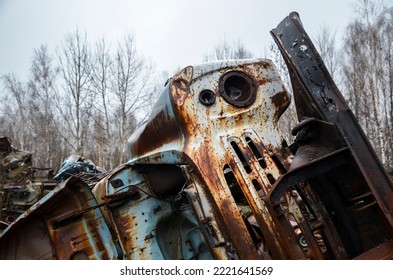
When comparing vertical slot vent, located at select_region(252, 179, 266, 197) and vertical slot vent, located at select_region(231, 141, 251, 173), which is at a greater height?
vertical slot vent, located at select_region(231, 141, 251, 173)

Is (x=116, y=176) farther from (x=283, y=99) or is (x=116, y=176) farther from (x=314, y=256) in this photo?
(x=314, y=256)

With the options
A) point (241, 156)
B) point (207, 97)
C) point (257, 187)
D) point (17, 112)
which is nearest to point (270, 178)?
point (257, 187)

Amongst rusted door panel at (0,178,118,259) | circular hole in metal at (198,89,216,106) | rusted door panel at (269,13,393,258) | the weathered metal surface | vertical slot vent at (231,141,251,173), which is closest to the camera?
rusted door panel at (269,13,393,258)

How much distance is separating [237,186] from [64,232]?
1164 millimetres

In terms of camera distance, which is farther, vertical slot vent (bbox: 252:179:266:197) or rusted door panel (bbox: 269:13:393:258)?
vertical slot vent (bbox: 252:179:266:197)

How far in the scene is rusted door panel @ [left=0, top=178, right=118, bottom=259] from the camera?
2.08 metres

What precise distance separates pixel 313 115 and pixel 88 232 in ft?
4.82

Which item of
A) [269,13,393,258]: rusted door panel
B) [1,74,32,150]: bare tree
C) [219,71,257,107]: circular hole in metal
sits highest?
[1,74,32,150]: bare tree

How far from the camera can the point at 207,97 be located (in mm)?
1667

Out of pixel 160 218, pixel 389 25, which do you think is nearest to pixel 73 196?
pixel 160 218

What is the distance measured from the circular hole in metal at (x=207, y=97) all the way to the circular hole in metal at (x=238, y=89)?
0.05 m

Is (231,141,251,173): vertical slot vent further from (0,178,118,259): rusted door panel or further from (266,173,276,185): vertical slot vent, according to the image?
(0,178,118,259): rusted door panel

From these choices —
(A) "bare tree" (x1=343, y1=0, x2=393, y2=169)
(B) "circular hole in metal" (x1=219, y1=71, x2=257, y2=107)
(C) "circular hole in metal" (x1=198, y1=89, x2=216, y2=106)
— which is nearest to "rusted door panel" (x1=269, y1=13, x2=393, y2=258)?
(B) "circular hole in metal" (x1=219, y1=71, x2=257, y2=107)

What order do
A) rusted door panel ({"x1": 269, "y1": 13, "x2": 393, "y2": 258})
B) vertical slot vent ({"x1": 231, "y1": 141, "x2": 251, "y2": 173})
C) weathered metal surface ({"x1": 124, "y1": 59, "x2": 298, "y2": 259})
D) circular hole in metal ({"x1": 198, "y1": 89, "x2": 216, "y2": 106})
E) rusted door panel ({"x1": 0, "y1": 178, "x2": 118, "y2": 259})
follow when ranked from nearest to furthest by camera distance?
rusted door panel ({"x1": 269, "y1": 13, "x2": 393, "y2": 258})
weathered metal surface ({"x1": 124, "y1": 59, "x2": 298, "y2": 259})
vertical slot vent ({"x1": 231, "y1": 141, "x2": 251, "y2": 173})
circular hole in metal ({"x1": 198, "y1": 89, "x2": 216, "y2": 106})
rusted door panel ({"x1": 0, "y1": 178, "x2": 118, "y2": 259})
